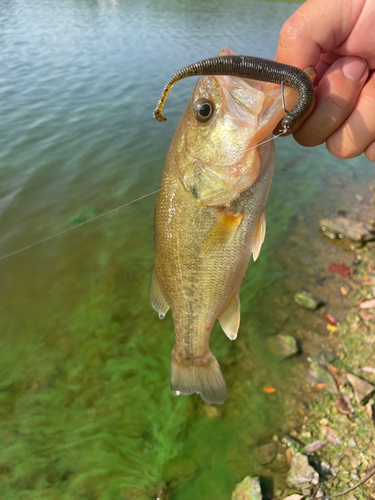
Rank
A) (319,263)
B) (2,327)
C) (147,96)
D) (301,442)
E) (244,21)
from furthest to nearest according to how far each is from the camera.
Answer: (244,21)
(147,96)
(319,263)
(2,327)
(301,442)

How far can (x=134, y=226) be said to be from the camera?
578 cm

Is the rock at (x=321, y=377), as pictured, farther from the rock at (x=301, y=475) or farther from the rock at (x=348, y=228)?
the rock at (x=348, y=228)

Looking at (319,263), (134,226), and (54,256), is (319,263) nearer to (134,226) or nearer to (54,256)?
(134,226)

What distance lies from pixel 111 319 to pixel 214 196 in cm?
309

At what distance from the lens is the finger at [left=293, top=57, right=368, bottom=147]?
1756 mm

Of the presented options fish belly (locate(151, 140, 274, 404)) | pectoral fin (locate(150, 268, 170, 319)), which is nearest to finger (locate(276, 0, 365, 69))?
fish belly (locate(151, 140, 274, 404))

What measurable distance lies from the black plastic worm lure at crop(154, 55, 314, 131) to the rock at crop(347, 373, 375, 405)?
10.1 feet

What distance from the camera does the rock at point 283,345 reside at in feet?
12.3

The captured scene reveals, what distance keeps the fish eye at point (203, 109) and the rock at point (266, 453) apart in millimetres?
3023

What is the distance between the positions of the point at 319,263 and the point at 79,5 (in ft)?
94.2

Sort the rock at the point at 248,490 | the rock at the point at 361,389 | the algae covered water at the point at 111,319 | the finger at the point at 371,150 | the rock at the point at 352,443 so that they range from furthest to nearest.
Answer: the rock at the point at 361,389 → the algae covered water at the point at 111,319 → the rock at the point at 352,443 → the rock at the point at 248,490 → the finger at the point at 371,150

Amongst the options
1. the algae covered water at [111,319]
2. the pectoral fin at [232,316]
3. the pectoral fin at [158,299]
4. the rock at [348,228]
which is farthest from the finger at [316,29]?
the rock at [348,228]

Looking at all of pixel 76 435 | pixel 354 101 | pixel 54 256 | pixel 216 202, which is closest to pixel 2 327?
pixel 54 256

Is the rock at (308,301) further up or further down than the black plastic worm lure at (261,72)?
further down
